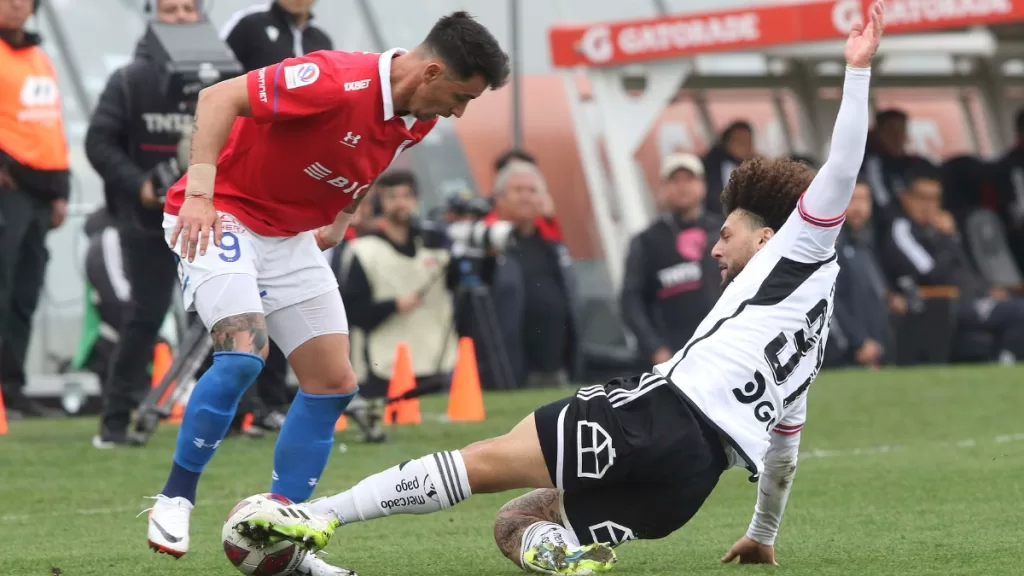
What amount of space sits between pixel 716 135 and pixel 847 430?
336 inches

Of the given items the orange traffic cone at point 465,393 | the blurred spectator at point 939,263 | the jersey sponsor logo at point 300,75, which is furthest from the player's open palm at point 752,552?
the blurred spectator at point 939,263

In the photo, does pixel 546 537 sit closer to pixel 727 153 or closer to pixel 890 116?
pixel 727 153

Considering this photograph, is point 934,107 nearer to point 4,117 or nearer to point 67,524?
point 4,117

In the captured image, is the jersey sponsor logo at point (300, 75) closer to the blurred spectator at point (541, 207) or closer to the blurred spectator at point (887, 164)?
the blurred spectator at point (541, 207)

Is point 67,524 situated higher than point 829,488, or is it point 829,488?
point 67,524

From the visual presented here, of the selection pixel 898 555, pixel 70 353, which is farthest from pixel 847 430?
pixel 70 353

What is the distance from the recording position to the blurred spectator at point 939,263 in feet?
52.3

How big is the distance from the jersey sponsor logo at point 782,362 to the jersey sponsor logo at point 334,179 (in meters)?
1.49

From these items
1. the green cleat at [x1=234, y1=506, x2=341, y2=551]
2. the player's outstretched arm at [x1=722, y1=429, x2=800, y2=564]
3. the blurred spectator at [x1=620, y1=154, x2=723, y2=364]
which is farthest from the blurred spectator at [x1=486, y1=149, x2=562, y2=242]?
the green cleat at [x1=234, y1=506, x2=341, y2=551]

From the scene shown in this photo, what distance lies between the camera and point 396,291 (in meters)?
11.2

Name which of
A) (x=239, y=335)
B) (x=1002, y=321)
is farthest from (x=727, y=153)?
(x=239, y=335)

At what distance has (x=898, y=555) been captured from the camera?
5535mm

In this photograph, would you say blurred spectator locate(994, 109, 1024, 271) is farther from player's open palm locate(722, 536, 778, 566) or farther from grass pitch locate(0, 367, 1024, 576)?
player's open palm locate(722, 536, 778, 566)

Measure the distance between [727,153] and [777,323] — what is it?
33.1ft
